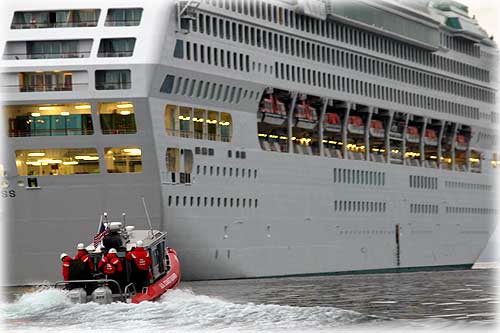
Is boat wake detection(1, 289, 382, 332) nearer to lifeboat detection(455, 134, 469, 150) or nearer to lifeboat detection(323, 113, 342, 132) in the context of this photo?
lifeboat detection(323, 113, 342, 132)

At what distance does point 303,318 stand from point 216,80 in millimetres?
22182

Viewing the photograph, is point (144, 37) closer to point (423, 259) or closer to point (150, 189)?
point (150, 189)

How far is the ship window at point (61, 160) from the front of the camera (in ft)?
145

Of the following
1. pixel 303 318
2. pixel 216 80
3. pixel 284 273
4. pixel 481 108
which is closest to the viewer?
pixel 303 318

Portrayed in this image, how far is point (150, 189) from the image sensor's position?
146ft

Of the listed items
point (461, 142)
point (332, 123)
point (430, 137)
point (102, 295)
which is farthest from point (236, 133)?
point (461, 142)

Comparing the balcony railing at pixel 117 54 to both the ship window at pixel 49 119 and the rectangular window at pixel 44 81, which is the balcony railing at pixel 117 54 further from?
the ship window at pixel 49 119

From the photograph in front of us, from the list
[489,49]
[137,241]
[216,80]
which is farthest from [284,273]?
[489,49]

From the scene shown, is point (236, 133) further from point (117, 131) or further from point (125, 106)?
point (117, 131)

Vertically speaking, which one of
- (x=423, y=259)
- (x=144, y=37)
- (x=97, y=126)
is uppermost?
(x=144, y=37)

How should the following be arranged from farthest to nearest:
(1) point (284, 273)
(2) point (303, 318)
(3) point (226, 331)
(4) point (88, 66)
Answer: (1) point (284, 273) → (4) point (88, 66) → (2) point (303, 318) → (3) point (226, 331)

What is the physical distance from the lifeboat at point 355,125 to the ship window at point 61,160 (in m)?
18.6

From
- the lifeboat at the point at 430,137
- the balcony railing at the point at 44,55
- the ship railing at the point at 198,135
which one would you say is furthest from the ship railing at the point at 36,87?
the lifeboat at the point at 430,137

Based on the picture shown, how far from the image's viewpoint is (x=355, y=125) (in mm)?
61250
